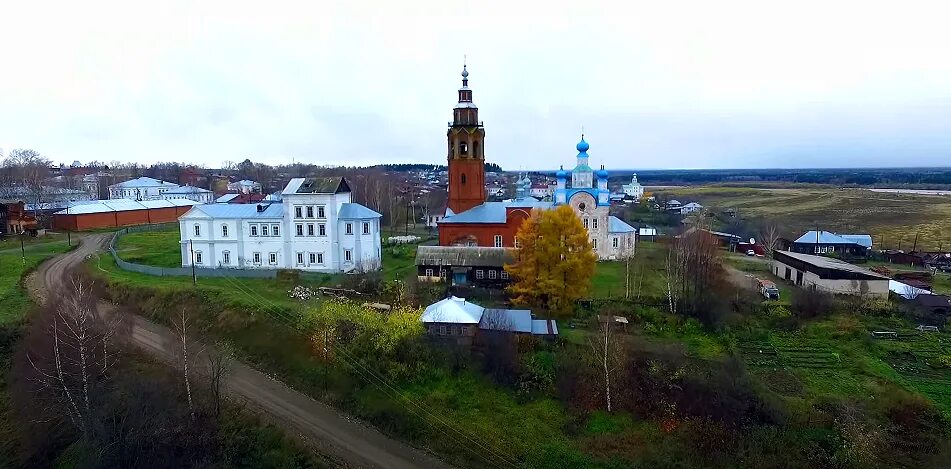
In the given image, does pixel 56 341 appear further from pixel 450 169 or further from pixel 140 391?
pixel 450 169

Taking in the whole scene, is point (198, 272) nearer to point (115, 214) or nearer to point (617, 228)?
point (617, 228)

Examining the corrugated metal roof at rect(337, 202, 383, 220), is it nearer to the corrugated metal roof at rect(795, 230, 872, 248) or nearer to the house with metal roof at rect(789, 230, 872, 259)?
the house with metal roof at rect(789, 230, 872, 259)

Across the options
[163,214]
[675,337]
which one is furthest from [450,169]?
[163,214]

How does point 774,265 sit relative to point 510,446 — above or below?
above

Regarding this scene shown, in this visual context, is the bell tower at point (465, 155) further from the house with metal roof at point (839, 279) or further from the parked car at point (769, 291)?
the house with metal roof at point (839, 279)

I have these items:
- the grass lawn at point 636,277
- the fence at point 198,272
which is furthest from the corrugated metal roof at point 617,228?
the fence at point 198,272

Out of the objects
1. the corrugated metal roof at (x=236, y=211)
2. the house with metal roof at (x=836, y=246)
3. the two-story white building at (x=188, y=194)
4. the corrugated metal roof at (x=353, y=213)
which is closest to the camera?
the corrugated metal roof at (x=353, y=213)

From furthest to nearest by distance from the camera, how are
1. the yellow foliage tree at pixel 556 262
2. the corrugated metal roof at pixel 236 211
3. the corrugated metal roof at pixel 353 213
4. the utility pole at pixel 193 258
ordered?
the corrugated metal roof at pixel 236 211 → the corrugated metal roof at pixel 353 213 → the utility pole at pixel 193 258 → the yellow foliage tree at pixel 556 262
